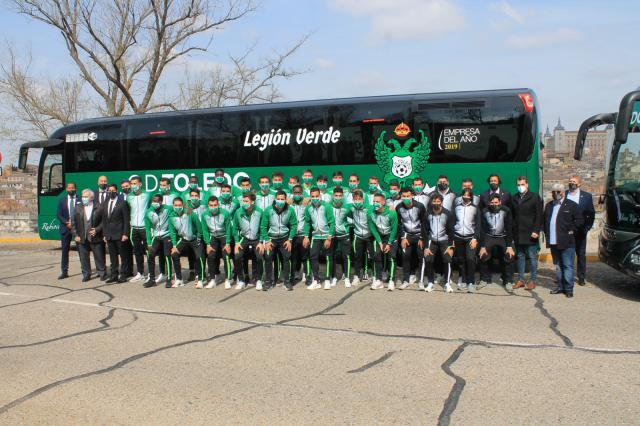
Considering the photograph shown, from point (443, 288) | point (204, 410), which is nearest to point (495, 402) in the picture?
point (204, 410)

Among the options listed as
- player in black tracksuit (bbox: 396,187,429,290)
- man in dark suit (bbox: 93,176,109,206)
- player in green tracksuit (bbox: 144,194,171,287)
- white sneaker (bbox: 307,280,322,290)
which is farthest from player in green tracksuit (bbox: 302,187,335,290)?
man in dark suit (bbox: 93,176,109,206)

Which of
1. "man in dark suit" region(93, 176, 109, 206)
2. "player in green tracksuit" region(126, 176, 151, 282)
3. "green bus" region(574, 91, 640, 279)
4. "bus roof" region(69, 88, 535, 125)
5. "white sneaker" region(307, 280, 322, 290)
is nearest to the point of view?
"green bus" region(574, 91, 640, 279)

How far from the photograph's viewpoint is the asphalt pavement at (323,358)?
4.31 m

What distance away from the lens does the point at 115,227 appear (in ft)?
34.4

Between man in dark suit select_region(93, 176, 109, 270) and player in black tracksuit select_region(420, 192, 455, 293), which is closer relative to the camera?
player in black tracksuit select_region(420, 192, 455, 293)

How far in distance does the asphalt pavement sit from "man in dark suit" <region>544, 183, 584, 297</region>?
296mm

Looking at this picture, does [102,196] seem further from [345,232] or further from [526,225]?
[526,225]

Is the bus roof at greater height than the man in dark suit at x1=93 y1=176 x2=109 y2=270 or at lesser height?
greater

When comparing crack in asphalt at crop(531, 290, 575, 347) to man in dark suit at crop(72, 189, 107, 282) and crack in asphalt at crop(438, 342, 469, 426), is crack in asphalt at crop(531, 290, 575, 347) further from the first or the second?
man in dark suit at crop(72, 189, 107, 282)

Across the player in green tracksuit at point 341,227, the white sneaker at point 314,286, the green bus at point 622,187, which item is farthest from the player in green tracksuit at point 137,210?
the green bus at point 622,187

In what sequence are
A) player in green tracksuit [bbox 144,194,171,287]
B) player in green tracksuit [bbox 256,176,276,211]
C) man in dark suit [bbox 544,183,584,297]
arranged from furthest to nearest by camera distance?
player in green tracksuit [bbox 144,194,171,287] → player in green tracksuit [bbox 256,176,276,211] → man in dark suit [bbox 544,183,584,297]

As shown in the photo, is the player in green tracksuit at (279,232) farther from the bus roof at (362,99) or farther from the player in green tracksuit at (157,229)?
the bus roof at (362,99)

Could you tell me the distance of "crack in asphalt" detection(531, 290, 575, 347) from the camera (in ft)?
20.1

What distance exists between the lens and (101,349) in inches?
238
